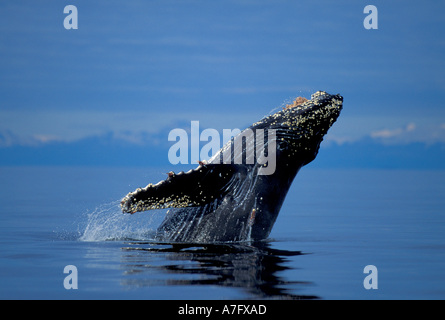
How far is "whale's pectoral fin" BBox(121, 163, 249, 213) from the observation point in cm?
1295

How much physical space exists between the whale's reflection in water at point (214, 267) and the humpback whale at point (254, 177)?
432 mm

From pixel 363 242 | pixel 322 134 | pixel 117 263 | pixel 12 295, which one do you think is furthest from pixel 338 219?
pixel 12 295

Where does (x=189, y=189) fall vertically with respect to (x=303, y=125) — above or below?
below

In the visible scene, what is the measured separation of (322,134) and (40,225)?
9.02 metres

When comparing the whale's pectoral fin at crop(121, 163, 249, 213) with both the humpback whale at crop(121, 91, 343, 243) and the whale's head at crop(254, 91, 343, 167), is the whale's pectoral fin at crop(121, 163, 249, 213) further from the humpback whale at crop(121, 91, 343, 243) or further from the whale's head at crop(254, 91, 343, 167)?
the whale's head at crop(254, 91, 343, 167)

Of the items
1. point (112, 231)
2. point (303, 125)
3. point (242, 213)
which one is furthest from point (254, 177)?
point (112, 231)

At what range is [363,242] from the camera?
631 inches

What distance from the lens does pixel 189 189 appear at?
44.1 feet

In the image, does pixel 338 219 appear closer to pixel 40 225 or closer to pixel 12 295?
pixel 40 225

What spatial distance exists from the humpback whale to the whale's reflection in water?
Result: 432 millimetres

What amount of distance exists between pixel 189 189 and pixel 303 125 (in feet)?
8.80

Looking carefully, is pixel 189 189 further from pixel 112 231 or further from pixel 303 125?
pixel 112 231

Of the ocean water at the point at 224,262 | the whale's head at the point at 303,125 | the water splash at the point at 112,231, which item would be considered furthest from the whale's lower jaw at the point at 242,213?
the water splash at the point at 112,231
